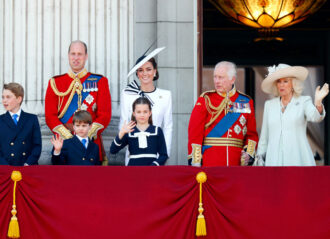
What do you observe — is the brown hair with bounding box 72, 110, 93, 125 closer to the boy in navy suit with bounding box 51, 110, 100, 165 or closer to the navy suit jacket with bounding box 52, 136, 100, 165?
the boy in navy suit with bounding box 51, 110, 100, 165

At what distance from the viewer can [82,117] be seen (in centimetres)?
953

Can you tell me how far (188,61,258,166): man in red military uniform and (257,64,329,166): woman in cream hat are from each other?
212 mm

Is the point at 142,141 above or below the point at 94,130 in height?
below

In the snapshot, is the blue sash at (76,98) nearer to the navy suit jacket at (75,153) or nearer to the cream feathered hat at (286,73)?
the navy suit jacket at (75,153)

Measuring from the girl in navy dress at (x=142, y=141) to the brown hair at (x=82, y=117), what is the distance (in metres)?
0.33

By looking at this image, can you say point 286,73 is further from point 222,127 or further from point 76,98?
point 76,98

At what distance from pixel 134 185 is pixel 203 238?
773 millimetres

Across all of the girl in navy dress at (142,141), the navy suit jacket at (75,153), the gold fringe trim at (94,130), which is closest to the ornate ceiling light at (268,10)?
the gold fringe trim at (94,130)

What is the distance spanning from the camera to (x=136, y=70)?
33.2ft

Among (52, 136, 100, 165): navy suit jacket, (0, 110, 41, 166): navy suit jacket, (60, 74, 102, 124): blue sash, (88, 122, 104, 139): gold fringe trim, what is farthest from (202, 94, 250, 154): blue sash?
(0, 110, 41, 166): navy suit jacket

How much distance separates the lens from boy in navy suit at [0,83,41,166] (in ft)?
31.0

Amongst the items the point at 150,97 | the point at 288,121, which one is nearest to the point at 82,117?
the point at 150,97

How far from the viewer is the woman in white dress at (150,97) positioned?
32.8ft

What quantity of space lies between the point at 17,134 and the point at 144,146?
124 cm
